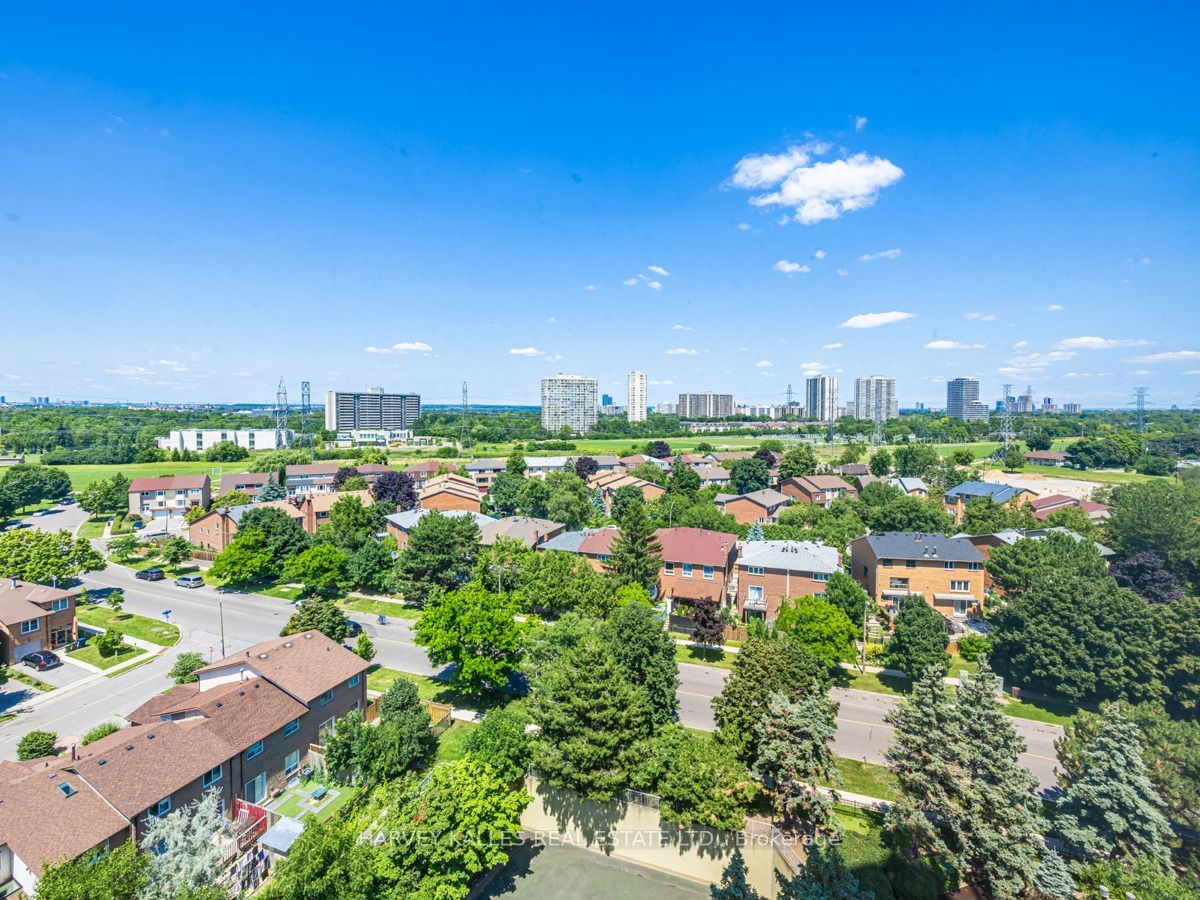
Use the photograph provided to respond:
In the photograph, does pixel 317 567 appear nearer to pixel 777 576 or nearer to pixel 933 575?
pixel 777 576

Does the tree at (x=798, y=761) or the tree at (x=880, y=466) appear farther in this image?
the tree at (x=880, y=466)

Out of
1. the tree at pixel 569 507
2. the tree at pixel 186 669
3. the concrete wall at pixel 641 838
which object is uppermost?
the tree at pixel 569 507

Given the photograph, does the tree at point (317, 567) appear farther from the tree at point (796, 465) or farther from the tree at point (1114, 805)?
the tree at point (796, 465)

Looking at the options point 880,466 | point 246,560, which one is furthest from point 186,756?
point 880,466

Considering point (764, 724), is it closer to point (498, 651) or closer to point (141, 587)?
point (498, 651)

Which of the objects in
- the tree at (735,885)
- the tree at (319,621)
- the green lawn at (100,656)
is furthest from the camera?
the green lawn at (100,656)

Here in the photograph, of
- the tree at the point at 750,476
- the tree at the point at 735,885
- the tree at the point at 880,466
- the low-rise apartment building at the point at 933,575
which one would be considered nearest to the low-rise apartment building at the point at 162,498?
the tree at the point at 750,476

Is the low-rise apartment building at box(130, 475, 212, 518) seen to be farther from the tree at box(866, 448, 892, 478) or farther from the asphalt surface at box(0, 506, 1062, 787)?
the tree at box(866, 448, 892, 478)

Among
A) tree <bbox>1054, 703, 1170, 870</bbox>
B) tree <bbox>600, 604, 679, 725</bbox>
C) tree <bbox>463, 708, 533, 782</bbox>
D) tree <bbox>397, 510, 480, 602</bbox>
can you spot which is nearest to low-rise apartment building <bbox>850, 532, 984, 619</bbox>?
tree <bbox>1054, 703, 1170, 870</bbox>
